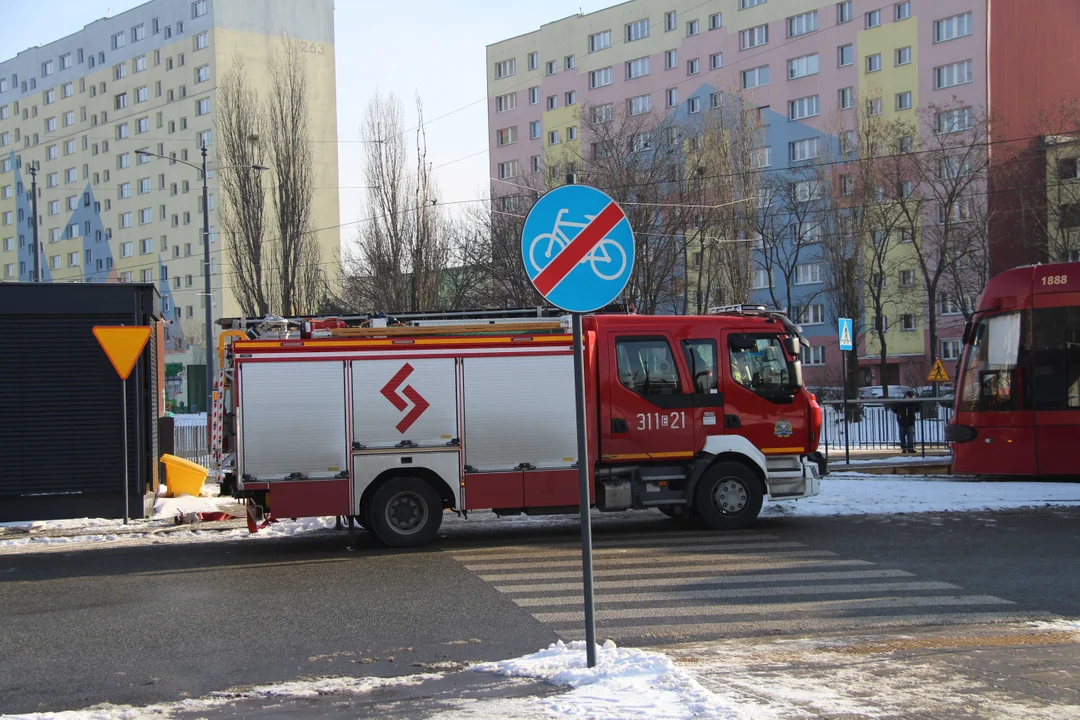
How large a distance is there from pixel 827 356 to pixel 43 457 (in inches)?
2004

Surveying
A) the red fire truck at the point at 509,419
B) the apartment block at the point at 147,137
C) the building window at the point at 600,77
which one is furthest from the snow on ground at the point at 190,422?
the building window at the point at 600,77

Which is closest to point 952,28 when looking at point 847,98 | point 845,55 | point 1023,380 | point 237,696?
point 845,55

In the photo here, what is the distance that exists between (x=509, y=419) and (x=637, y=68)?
61.7 m

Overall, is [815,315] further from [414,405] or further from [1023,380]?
[414,405]

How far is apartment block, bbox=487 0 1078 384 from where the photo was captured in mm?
55906

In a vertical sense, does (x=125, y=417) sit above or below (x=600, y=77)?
below

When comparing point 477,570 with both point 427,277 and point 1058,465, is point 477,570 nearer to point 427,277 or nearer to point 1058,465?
point 1058,465

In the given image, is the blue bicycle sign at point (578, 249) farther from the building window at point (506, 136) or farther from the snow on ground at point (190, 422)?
the building window at point (506, 136)

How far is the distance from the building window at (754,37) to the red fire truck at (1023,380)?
1936 inches

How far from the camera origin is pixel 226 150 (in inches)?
1629

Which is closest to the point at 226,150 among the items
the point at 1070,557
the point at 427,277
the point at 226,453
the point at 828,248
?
the point at 427,277

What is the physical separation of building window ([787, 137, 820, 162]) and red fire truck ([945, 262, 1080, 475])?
44.8 m

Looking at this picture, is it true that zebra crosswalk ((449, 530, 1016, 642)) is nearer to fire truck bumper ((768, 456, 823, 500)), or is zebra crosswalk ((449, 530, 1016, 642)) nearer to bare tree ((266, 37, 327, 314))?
fire truck bumper ((768, 456, 823, 500))

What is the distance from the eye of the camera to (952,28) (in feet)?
186
